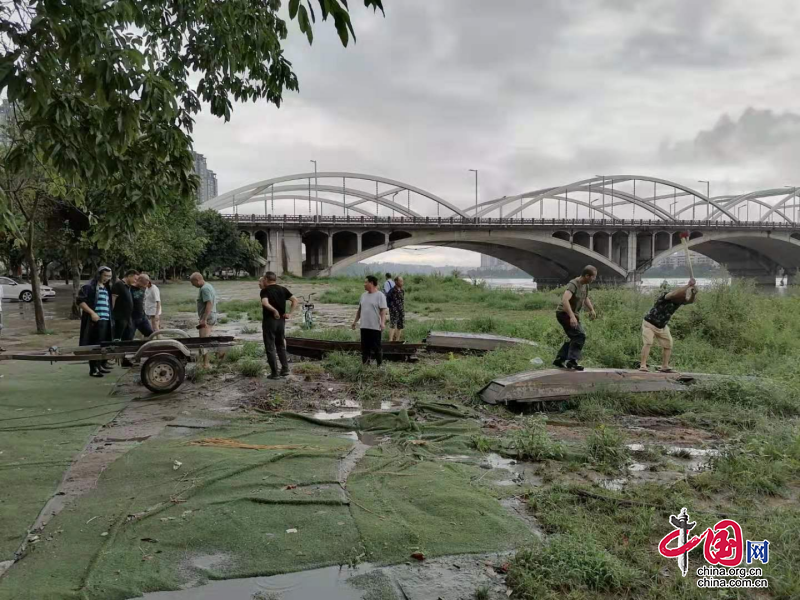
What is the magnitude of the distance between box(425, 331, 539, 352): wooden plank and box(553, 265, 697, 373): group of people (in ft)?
9.56

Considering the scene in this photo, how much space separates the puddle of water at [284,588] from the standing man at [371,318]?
256 inches

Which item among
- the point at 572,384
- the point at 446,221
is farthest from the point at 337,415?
the point at 446,221

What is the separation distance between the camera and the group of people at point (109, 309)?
9.39 meters

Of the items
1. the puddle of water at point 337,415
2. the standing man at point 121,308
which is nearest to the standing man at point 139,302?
the standing man at point 121,308

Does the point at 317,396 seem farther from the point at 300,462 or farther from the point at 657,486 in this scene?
the point at 657,486

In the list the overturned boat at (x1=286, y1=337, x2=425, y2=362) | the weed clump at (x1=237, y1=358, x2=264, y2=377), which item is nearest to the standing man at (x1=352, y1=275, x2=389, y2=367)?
the overturned boat at (x1=286, y1=337, x2=425, y2=362)

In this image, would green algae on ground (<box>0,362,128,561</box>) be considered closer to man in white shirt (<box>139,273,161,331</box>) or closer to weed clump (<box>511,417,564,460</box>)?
man in white shirt (<box>139,273,161,331</box>)

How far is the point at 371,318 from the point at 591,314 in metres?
3.68

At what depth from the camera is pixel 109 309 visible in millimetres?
9875

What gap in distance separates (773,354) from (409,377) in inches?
293

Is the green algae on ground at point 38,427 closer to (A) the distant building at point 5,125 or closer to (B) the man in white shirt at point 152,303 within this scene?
(B) the man in white shirt at point 152,303

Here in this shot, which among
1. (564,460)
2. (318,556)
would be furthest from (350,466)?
(564,460)

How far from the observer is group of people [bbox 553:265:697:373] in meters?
8.27

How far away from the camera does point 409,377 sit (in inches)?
364
